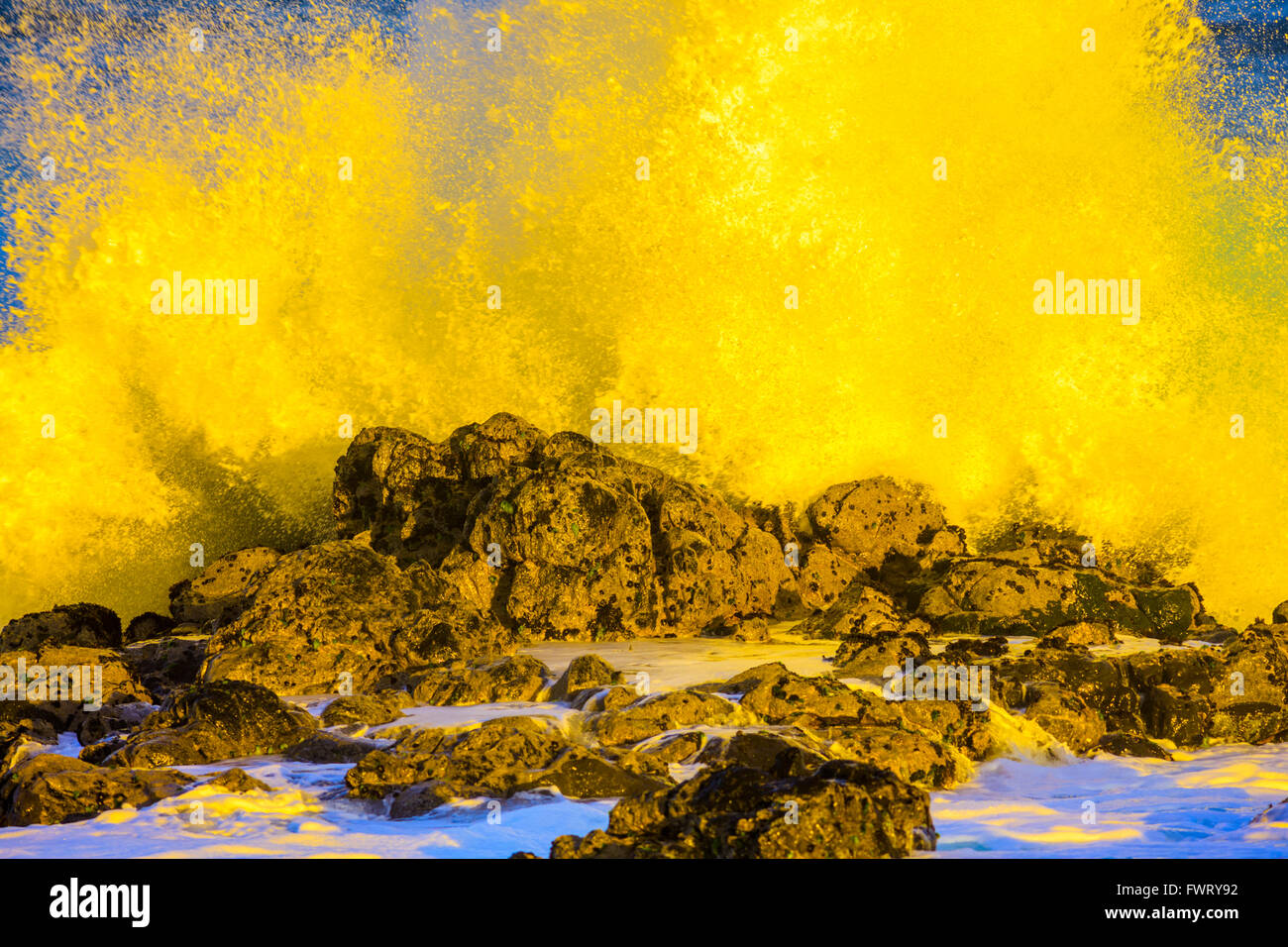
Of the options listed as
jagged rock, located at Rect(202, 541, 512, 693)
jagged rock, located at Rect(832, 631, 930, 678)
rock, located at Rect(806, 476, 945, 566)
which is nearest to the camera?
jagged rock, located at Rect(832, 631, 930, 678)

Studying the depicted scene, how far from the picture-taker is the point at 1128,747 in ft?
35.3

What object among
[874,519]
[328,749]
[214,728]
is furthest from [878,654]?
[874,519]

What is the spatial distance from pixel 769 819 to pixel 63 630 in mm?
12534

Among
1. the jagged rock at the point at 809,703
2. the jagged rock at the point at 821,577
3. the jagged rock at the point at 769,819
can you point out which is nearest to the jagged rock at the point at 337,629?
the jagged rock at the point at 809,703

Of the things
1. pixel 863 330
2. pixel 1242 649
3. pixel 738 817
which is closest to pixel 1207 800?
pixel 1242 649

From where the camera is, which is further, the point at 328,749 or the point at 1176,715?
the point at 1176,715

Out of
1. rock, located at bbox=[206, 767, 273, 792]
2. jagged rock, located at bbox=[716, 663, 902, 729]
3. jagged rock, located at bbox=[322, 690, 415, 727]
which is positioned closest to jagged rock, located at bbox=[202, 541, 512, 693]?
jagged rock, located at bbox=[322, 690, 415, 727]

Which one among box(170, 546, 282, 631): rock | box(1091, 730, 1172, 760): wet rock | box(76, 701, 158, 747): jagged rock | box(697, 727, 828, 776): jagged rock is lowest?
box(1091, 730, 1172, 760): wet rock

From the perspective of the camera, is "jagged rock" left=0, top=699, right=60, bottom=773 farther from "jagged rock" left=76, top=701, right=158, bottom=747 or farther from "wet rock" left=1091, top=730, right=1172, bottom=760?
"wet rock" left=1091, top=730, right=1172, bottom=760

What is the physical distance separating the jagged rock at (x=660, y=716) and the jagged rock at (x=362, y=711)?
1.82 m

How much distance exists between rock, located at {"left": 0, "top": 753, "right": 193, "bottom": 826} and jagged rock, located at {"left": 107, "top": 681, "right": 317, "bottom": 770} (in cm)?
58

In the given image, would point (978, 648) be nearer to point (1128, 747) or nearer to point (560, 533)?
point (1128, 747)

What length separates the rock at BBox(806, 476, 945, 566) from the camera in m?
18.3

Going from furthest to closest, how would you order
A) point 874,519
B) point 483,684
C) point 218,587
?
1. point 874,519
2. point 218,587
3. point 483,684
